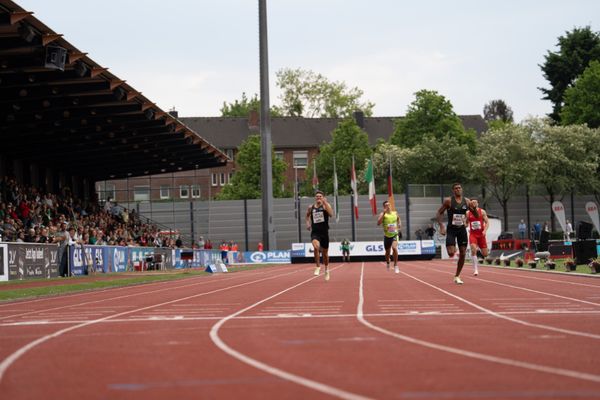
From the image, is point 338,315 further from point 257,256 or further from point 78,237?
point 257,256

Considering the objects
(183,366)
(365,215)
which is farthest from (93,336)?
(365,215)

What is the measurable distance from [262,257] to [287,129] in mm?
58864

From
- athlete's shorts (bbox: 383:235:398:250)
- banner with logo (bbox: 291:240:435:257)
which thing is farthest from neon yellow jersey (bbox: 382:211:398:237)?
banner with logo (bbox: 291:240:435:257)

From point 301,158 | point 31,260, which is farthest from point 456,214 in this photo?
point 301,158

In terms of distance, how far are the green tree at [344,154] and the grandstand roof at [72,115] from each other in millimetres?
40660

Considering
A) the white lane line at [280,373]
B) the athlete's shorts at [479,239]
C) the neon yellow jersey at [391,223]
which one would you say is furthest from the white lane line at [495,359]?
the neon yellow jersey at [391,223]

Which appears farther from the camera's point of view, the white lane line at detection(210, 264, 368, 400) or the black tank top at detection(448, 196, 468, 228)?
the black tank top at detection(448, 196, 468, 228)

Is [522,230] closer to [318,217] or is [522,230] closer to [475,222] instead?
[475,222]

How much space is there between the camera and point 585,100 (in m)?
87.4

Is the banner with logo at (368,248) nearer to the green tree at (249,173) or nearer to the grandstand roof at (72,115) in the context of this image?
the grandstand roof at (72,115)

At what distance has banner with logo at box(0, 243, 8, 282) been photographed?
27250 millimetres

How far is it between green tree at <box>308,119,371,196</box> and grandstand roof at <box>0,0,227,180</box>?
40.7 meters

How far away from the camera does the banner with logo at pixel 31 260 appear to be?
28.2m

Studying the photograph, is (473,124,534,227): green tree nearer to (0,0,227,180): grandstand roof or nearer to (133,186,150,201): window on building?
(133,186,150,201): window on building
